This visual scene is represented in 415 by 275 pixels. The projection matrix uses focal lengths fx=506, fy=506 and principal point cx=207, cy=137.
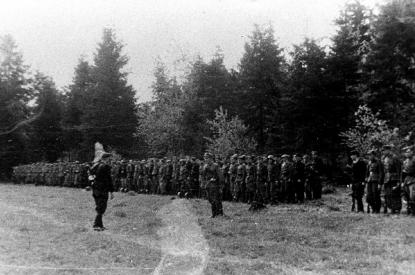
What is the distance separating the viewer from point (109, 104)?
52.7 metres

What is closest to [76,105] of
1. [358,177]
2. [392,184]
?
[358,177]

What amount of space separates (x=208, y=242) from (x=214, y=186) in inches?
184

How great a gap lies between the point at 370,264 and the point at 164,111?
38473 mm

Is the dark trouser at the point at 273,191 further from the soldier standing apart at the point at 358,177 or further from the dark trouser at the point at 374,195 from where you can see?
the dark trouser at the point at 374,195

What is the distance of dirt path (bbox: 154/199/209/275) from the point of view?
28.8 ft

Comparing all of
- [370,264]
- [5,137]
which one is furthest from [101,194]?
[5,137]

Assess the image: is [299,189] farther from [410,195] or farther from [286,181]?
[410,195]

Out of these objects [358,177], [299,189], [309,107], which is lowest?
[299,189]

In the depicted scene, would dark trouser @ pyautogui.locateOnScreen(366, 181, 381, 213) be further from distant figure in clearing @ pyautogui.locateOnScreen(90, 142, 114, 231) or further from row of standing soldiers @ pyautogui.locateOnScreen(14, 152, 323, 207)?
distant figure in clearing @ pyautogui.locateOnScreen(90, 142, 114, 231)

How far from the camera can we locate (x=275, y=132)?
35375mm

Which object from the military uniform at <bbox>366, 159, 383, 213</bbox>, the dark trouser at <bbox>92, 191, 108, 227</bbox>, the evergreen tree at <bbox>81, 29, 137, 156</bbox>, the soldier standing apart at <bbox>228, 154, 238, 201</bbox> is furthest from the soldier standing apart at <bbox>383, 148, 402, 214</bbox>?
the evergreen tree at <bbox>81, 29, 137, 156</bbox>

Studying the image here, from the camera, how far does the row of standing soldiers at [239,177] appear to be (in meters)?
19.5

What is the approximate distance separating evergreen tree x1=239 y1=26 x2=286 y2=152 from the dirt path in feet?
72.0

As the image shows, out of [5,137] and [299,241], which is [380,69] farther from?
[5,137]
